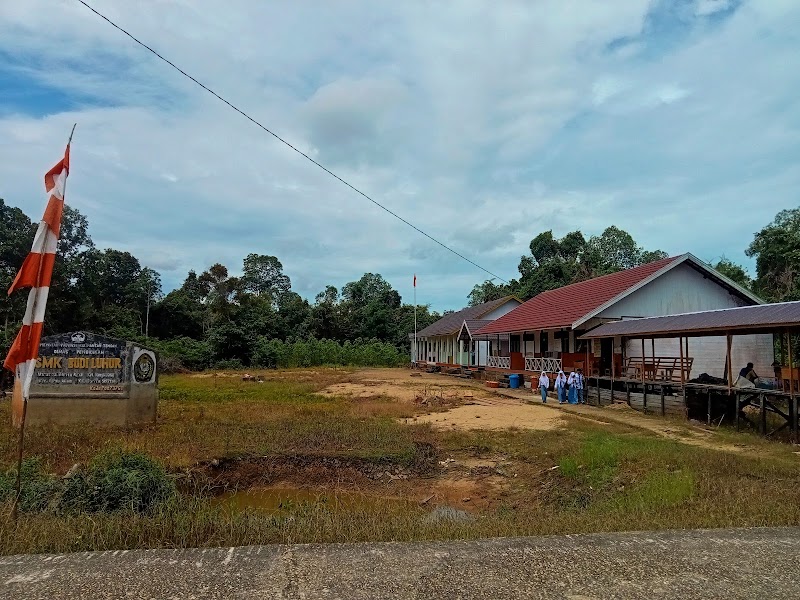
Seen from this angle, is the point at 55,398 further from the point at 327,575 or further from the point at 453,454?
the point at 327,575

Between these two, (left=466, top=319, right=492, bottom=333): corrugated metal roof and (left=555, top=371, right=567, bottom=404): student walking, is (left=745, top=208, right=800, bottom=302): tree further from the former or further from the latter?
(left=466, top=319, right=492, bottom=333): corrugated metal roof

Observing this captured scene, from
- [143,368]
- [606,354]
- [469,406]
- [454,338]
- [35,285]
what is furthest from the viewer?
[454,338]

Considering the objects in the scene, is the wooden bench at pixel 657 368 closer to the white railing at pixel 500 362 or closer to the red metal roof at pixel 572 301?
the red metal roof at pixel 572 301

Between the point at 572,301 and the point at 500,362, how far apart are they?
6923 mm

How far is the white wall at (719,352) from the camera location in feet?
63.6

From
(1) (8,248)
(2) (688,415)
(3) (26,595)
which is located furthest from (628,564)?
(1) (8,248)

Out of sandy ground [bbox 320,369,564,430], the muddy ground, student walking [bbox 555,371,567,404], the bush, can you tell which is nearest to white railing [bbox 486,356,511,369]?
sandy ground [bbox 320,369,564,430]

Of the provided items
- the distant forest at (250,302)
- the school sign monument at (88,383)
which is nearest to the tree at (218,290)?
the distant forest at (250,302)

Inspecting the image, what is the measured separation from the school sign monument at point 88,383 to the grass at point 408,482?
76cm

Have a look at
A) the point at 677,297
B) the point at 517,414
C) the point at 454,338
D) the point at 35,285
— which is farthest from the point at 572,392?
the point at 454,338

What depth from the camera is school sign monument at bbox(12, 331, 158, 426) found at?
1380cm

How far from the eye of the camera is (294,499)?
856cm

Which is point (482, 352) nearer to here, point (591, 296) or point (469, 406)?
→ point (591, 296)

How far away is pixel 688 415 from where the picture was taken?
1585 centimetres
